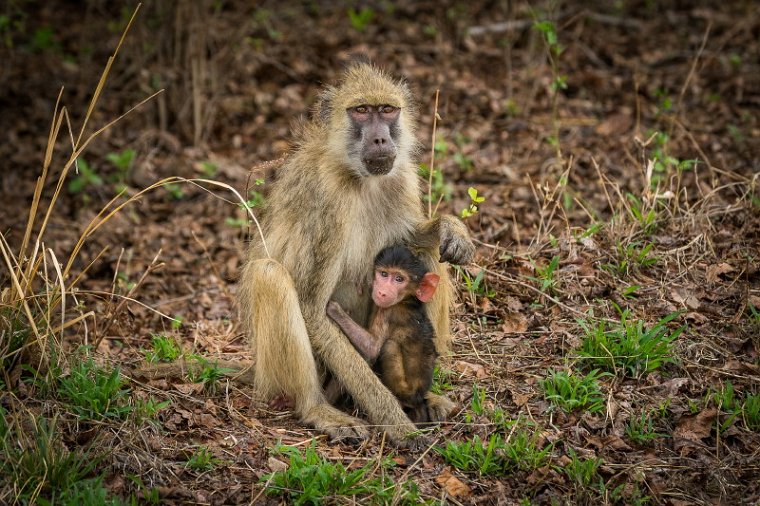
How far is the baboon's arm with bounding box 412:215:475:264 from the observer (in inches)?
187

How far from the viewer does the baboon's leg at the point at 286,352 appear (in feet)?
15.1

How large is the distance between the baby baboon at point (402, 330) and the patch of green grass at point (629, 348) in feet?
3.41

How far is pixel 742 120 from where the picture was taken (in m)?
8.88

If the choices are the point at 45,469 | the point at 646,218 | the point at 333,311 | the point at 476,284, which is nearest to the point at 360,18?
the point at 646,218

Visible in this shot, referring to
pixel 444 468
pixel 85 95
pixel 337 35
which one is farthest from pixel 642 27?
pixel 444 468

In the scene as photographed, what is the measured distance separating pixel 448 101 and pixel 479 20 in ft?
7.77

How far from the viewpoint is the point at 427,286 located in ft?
15.4

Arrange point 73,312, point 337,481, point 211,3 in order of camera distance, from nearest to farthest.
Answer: point 337,481
point 73,312
point 211,3

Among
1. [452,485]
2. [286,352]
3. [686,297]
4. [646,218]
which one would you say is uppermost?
[646,218]

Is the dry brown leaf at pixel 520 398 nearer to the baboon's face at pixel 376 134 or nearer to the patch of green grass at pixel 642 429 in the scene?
the patch of green grass at pixel 642 429

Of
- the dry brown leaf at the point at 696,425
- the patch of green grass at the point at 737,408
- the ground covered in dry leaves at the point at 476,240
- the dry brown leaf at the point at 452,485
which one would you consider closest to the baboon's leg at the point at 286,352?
the ground covered in dry leaves at the point at 476,240

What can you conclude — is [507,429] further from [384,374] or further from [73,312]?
[73,312]

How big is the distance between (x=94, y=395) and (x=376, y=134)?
207cm

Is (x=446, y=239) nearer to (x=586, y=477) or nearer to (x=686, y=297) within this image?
(x=586, y=477)
